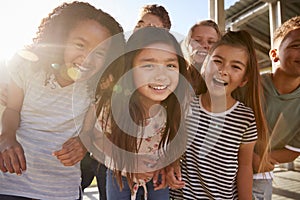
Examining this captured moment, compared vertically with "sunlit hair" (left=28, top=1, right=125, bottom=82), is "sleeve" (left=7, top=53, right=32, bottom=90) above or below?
below

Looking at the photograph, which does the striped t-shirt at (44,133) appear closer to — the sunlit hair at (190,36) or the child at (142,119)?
the child at (142,119)

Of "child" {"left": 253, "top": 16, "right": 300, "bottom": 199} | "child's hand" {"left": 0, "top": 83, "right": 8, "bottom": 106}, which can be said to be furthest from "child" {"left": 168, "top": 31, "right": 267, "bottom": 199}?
"child's hand" {"left": 0, "top": 83, "right": 8, "bottom": 106}

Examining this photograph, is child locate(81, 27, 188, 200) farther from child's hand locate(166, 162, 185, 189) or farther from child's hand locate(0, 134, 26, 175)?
child's hand locate(0, 134, 26, 175)

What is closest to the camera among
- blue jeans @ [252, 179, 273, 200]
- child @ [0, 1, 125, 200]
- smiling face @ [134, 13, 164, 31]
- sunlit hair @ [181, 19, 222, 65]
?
child @ [0, 1, 125, 200]

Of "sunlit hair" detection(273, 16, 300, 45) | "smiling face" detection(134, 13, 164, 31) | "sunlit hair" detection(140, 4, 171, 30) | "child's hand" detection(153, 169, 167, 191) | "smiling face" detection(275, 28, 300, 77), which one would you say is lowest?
"child's hand" detection(153, 169, 167, 191)

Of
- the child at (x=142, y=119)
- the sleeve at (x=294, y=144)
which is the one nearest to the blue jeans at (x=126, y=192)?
the child at (x=142, y=119)

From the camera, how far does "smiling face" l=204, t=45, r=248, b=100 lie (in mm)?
1084

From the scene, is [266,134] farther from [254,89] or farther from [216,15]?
[216,15]

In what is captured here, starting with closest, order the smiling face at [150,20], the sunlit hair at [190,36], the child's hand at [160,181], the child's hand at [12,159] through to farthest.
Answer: the child's hand at [12,159], the child's hand at [160,181], the sunlit hair at [190,36], the smiling face at [150,20]

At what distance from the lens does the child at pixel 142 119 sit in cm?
106

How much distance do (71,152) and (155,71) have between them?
0.36m

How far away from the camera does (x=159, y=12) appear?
151 cm

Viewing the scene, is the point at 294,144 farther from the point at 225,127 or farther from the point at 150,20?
the point at 150,20

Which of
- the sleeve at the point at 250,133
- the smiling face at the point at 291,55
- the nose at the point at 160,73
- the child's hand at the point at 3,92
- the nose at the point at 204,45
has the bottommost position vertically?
the sleeve at the point at 250,133
